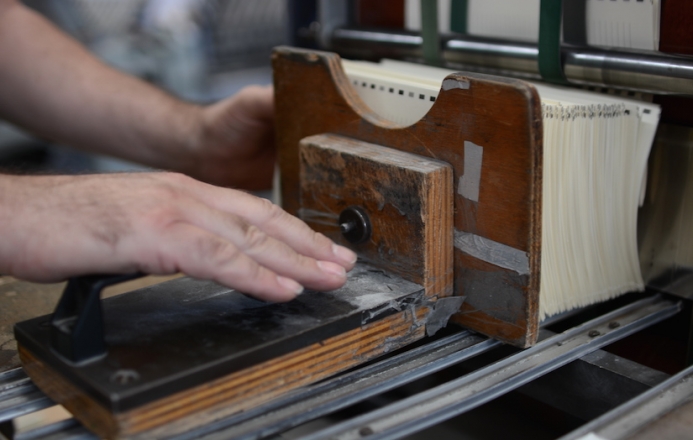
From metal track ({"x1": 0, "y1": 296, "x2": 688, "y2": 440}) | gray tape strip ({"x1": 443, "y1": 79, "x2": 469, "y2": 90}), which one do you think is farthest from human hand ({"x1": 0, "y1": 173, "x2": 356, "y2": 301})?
gray tape strip ({"x1": 443, "y1": 79, "x2": 469, "y2": 90})

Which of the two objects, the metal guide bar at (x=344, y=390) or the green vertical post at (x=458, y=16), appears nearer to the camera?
the metal guide bar at (x=344, y=390)

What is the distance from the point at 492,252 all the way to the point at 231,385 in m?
0.31

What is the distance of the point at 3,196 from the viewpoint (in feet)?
2.21

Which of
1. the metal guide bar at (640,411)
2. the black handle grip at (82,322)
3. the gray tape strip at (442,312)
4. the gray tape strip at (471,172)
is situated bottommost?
the metal guide bar at (640,411)

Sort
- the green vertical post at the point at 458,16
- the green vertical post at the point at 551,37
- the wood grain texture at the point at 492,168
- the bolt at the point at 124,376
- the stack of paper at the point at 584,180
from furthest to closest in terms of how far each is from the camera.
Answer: the green vertical post at the point at 458,16, the green vertical post at the point at 551,37, the stack of paper at the point at 584,180, the wood grain texture at the point at 492,168, the bolt at the point at 124,376

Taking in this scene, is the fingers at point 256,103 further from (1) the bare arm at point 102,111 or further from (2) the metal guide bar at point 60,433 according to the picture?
(2) the metal guide bar at point 60,433

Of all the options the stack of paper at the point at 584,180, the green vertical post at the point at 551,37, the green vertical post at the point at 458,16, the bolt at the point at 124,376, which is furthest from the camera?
the green vertical post at the point at 458,16

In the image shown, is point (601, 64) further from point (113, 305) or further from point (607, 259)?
point (113, 305)

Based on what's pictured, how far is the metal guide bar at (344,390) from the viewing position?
61 centimetres

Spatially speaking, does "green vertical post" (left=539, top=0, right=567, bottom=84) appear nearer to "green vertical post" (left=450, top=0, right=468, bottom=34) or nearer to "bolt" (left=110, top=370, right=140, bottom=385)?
"green vertical post" (left=450, top=0, right=468, bottom=34)

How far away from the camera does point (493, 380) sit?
691 millimetres

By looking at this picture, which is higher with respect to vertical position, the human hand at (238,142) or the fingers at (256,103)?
the fingers at (256,103)

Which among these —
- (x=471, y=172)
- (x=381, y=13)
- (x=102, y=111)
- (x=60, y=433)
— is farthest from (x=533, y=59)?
(x=102, y=111)

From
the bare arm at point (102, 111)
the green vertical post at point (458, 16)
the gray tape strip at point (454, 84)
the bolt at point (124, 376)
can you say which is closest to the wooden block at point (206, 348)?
the bolt at point (124, 376)
